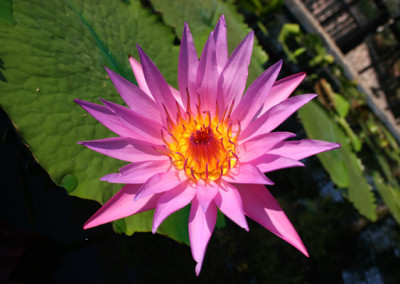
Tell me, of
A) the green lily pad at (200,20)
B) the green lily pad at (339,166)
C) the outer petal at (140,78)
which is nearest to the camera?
the outer petal at (140,78)

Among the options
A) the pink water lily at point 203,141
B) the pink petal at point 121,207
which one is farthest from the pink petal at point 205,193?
the pink petal at point 121,207

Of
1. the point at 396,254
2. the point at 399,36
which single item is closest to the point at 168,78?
the point at 396,254

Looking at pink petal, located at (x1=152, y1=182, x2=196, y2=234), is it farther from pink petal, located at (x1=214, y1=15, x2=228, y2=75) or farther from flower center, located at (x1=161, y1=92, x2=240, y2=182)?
pink petal, located at (x1=214, y1=15, x2=228, y2=75)

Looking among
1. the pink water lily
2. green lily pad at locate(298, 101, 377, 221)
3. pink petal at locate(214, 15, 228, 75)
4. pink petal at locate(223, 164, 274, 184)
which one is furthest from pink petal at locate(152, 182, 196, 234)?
green lily pad at locate(298, 101, 377, 221)

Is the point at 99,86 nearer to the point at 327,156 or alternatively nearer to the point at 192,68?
the point at 192,68

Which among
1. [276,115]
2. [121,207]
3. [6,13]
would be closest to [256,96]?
[276,115]

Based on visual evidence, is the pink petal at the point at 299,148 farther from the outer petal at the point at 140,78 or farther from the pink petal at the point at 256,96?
the outer petal at the point at 140,78
